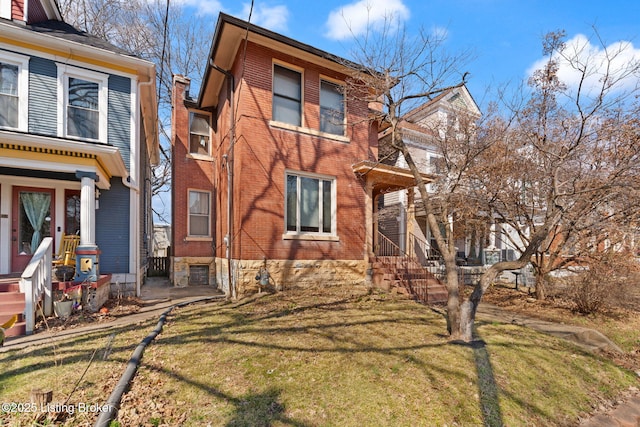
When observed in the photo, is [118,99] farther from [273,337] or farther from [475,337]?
[475,337]

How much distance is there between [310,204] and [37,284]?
634 cm

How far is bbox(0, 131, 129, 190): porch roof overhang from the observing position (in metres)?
6.83

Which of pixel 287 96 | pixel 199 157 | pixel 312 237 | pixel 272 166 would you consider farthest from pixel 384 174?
pixel 199 157

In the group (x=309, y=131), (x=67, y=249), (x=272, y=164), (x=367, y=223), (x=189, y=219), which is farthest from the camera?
(x=189, y=219)

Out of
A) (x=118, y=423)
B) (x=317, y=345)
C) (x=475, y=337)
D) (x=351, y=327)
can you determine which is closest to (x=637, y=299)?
(x=475, y=337)

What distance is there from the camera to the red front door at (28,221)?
27.1 feet

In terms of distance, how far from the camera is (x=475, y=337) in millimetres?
5816

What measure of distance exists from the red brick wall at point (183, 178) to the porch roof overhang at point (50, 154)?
445 centimetres

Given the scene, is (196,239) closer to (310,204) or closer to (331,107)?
(310,204)

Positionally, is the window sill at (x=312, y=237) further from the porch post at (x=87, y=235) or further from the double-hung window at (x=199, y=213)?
the double-hung window at (x=199, y=213)

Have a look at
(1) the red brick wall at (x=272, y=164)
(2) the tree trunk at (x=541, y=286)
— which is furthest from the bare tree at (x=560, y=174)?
(1) the red brick wall at (x=272, y=164)

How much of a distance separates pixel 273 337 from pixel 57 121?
315 inches

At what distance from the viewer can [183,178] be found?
482 inches

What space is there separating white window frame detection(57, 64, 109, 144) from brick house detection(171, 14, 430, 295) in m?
2.99
